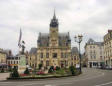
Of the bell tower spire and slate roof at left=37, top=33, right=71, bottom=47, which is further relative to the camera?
the bell tower spire

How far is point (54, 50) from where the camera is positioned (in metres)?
104

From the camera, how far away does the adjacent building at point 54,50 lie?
10288cm

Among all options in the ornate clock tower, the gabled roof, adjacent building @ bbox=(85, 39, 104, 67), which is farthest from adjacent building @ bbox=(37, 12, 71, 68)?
adjacent building @ bbox=(85, 39, 104, 67)

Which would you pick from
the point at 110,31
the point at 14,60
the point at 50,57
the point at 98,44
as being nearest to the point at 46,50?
the point at 50,57

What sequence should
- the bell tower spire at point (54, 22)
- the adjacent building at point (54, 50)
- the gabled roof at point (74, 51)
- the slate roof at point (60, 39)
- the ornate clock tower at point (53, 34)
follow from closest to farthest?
the adjacent building at point (54, 50) < the ornate clock tower at point (53, 34) < the slate roof at point (60, 39) < the bell tower spire at point (54, 22) < the gabled roof at point (74, 51)

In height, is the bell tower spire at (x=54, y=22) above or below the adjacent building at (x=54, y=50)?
above

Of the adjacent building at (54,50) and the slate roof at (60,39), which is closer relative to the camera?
the adjacent building at (54,50)

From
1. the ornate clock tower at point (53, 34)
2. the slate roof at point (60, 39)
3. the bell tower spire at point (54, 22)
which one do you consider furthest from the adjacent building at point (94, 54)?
the bell tower spire at point (54, 22)

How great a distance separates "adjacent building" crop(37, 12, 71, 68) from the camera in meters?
103

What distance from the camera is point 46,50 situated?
342ft

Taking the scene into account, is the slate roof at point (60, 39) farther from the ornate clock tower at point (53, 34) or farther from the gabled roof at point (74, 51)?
the gabled roof at point (74, 51)

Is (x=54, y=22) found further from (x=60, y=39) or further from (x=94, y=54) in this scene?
(x=94, y=54)

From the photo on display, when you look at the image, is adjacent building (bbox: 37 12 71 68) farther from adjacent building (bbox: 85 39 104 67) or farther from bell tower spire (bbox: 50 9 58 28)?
adjacent building (bbox: 85 39 104 67)

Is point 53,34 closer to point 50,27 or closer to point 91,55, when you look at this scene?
point 50,27
